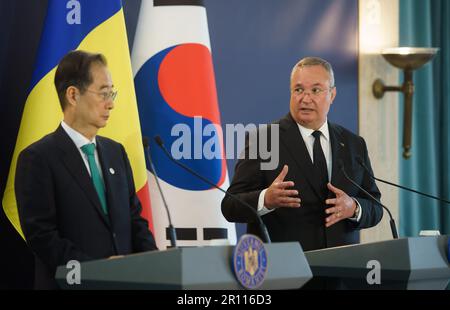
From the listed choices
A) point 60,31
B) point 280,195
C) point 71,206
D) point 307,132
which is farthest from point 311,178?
point 60,31

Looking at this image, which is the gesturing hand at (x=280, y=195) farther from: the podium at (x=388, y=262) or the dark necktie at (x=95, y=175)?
the dark necktie at (x=95, y=175)

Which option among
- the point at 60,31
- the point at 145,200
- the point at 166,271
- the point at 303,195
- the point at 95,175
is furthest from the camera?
the point at 145,200

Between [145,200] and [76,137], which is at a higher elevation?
[76,137]

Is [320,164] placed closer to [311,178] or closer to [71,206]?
[311,178]

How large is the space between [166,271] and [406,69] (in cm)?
432

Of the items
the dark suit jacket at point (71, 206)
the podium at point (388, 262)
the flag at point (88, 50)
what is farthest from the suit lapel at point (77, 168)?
the flag at point (88, 50)

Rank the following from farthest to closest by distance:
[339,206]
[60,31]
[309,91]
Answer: [60,31] < [309,91] < [339,206]

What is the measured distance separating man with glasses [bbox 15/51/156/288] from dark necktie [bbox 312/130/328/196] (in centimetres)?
91

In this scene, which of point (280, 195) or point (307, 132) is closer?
point (280, 195)

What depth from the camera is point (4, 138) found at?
4383 millimetres

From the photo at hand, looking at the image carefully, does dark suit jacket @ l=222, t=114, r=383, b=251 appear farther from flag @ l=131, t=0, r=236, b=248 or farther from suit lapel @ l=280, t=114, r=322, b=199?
flag @ l=131, t=0, r=236, b=248

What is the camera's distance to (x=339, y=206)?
3.61 meters

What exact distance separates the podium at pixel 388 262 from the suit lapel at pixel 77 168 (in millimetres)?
785
